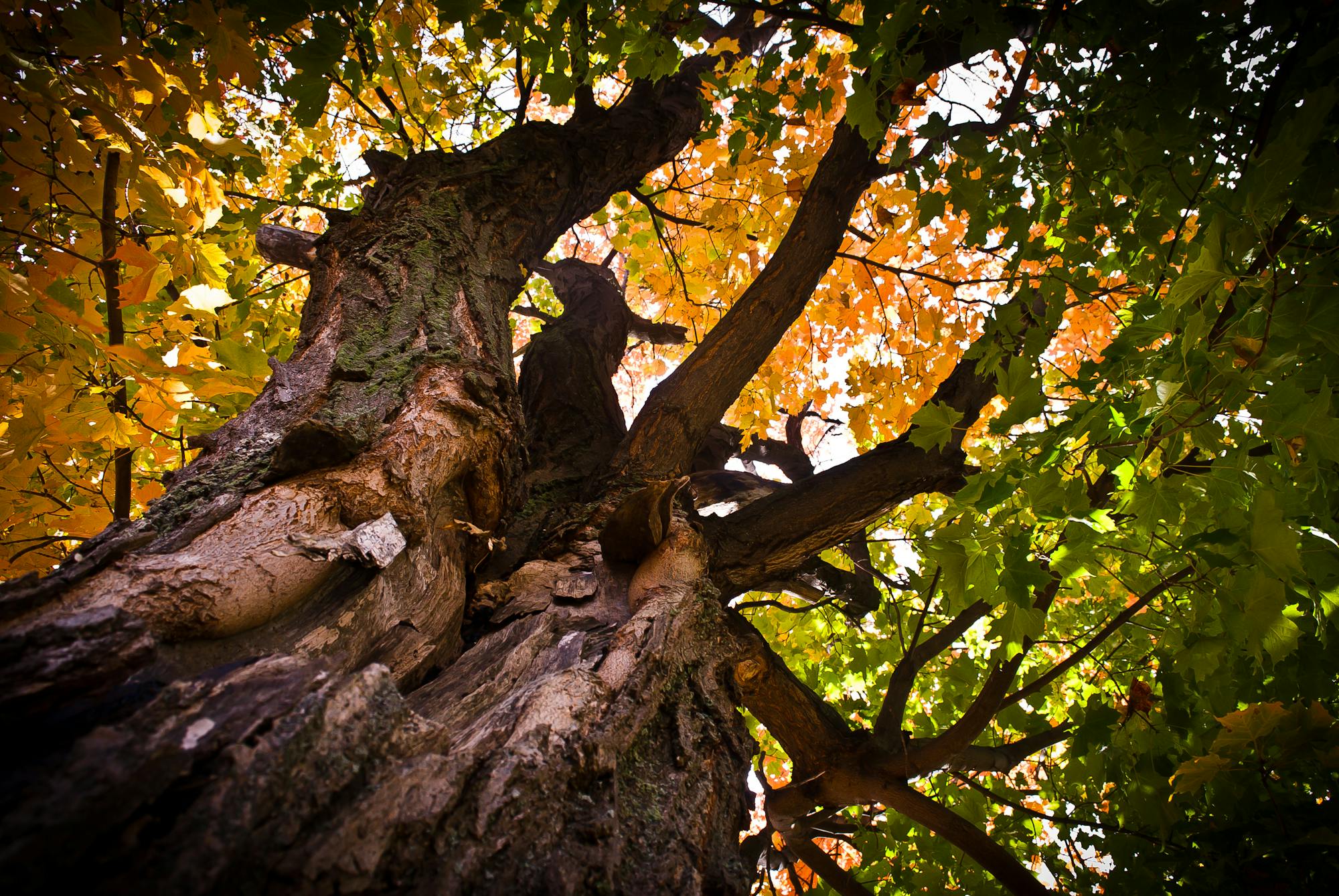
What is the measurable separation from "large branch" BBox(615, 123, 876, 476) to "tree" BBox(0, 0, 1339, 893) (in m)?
0.02

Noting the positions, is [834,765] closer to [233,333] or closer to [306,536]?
[306,536]

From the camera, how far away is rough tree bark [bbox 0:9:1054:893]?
0.56 m

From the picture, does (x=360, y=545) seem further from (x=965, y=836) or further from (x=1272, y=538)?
(x=965, y=836)

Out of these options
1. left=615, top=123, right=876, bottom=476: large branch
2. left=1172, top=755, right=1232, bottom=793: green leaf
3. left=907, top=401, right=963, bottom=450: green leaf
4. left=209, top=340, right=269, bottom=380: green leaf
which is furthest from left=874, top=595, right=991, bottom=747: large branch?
left=209, top=340, right=269, bottom=380: green leaf

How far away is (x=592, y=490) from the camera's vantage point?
220 cm

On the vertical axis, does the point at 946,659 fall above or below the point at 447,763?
above

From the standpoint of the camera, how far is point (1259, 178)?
96cm

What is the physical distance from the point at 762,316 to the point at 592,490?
3.48 ft

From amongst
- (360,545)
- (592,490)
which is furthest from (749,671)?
(360,545)

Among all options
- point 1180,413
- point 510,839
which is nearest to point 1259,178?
point 1180,413

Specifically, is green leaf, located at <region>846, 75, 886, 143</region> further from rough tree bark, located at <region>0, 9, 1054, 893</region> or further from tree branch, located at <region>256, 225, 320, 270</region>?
tree branch, located at <region>256, 225, 320, 270</region>

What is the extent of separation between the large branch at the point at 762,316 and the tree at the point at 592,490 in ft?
0.06

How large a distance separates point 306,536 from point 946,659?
4.35 m

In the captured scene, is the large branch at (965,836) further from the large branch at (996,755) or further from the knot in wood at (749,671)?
the knot in wood at (749,671)
